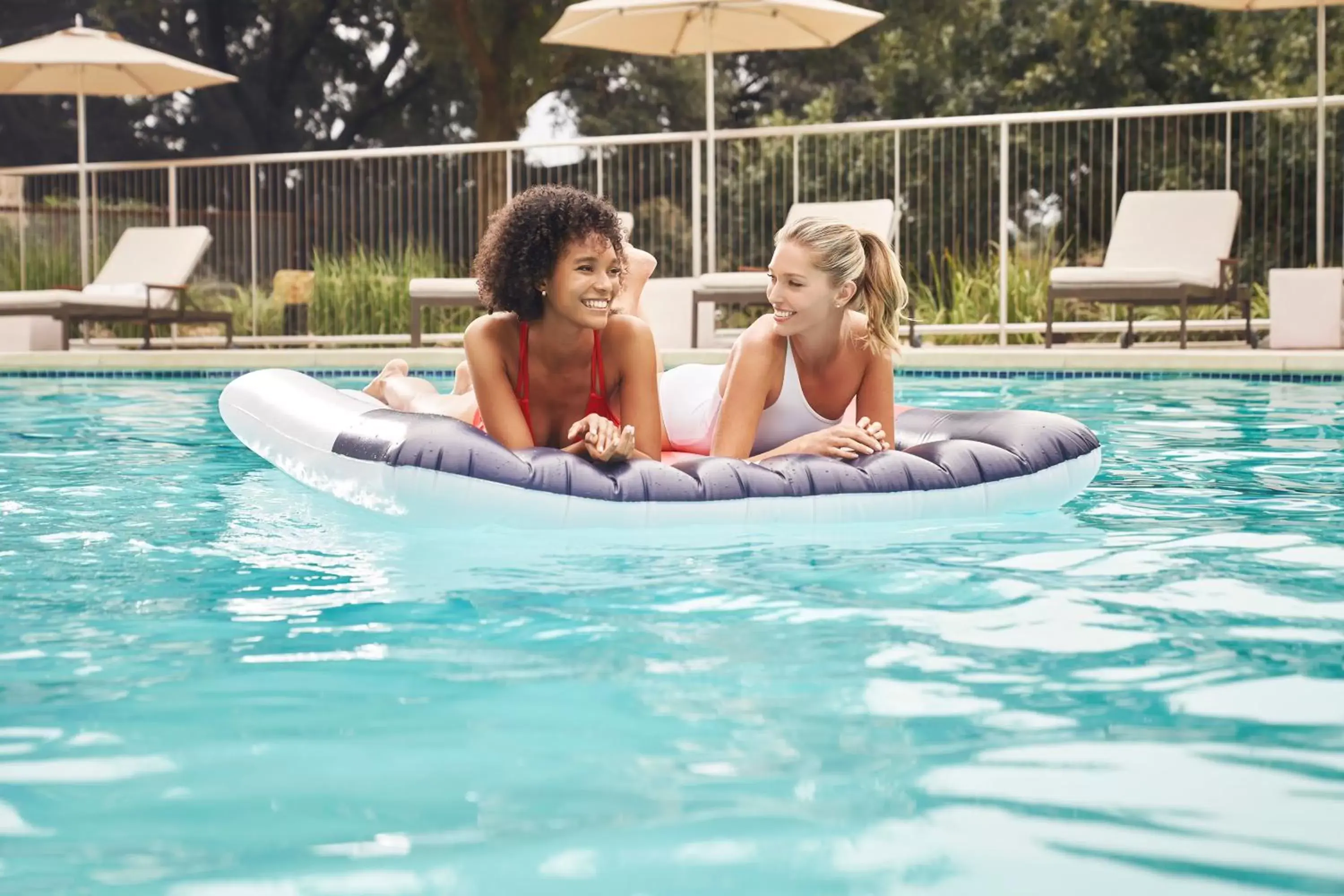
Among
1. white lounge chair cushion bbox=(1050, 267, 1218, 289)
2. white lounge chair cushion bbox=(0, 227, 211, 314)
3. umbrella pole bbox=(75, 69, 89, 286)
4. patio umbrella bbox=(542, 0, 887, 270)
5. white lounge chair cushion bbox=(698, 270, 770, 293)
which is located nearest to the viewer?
white lounge chair cushion bbox=(1050, 267, 1218, 289)

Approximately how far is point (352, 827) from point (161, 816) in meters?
0.28

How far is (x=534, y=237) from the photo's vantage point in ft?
14.8

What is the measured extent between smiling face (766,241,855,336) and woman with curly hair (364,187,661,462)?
40 cm

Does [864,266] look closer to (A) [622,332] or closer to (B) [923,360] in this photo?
(A) [622,332]

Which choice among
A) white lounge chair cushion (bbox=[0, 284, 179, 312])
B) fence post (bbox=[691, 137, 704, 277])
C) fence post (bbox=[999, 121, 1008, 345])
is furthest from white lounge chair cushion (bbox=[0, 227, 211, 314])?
fence post (bbox=[999, 121, 1008, 345])

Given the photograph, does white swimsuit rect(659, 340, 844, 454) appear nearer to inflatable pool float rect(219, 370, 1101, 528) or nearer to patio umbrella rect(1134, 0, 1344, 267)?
inflatable pool float rect(219, 370, 1101, 528)

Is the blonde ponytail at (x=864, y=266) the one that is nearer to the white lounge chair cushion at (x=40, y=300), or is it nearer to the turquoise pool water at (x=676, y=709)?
the turquoise pool water at (x=676, y=709)

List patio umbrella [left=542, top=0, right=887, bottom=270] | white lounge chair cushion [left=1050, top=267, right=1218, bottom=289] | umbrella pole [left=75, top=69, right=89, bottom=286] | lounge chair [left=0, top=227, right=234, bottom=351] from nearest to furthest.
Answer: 1. white lounge chair cushion [left=1050, top=267, right=1218, bottom=289]
2. patio umbrella [left=542, top=0, right=887, bottom=270]
3. lounge chair [left=0, top=227, right=234, bottom=351]
4. umbrella pole [left=75, top=69, right=89, bottom=286]

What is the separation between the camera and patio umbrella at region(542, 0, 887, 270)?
41.5ft

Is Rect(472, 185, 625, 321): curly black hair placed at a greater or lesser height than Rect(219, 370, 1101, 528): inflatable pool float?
greater

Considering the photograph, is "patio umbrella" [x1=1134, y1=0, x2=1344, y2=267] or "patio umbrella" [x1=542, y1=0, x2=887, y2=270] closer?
"patio umbrella" [x1=1134, y1=0, x2=1344, y2=267]

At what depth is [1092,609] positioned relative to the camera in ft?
11.5

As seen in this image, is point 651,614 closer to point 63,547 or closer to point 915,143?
point 63,547

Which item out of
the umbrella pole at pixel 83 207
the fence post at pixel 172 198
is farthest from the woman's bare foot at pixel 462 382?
the umbrella pole at pixel 83 207
